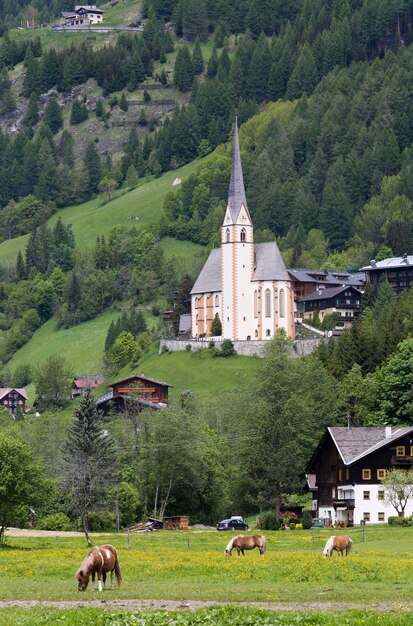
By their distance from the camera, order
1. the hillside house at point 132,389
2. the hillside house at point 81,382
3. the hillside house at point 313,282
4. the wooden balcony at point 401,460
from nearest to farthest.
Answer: the wooden balcony at point 401,460, the hillside house at point 132,389, the hillside house at point 81,382, the hillside house at point 313,282

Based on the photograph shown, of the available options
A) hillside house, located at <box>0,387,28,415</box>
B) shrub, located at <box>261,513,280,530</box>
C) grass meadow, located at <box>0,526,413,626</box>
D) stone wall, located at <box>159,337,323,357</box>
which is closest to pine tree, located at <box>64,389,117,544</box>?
shrub, located at <box>261,513,280,530</box>

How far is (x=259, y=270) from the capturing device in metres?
181

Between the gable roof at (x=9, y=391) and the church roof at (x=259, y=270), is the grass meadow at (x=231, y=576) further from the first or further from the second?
the church roof at (x=259, y=270)

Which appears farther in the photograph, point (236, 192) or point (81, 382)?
point (236, 192)

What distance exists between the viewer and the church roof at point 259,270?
591 feet

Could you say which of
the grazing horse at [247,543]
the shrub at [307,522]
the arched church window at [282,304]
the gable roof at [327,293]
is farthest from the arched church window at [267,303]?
the grazing horse at [247,543]

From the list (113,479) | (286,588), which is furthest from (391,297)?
(286,588)

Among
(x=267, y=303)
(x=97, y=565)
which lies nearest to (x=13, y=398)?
(x=267, y=303)

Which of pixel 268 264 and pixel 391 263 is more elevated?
pixel 268 264

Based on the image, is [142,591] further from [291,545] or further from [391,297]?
[391,297]

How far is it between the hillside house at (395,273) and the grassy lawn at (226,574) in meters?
119

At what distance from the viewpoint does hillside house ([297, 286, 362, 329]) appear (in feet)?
579

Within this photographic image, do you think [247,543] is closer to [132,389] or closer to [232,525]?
[232,525]

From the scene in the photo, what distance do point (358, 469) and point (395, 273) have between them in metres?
94.1
